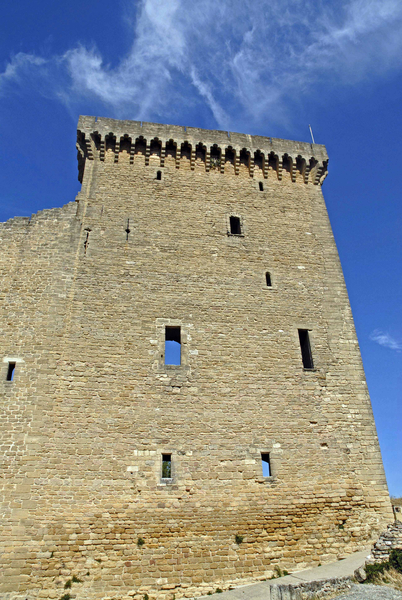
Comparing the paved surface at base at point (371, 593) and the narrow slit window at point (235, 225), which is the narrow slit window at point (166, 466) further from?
the narrow slit window at point (235, 225)

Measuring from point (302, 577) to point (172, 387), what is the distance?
461cm

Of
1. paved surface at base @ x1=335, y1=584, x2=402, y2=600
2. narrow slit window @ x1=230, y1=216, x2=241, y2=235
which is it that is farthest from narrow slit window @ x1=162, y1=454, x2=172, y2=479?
narrow slit window @ x1=230, y1=216, x2=241, y2=235

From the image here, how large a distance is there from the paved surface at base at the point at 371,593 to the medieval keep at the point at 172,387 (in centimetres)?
234

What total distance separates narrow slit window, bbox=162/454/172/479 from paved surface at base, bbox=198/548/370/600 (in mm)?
2378

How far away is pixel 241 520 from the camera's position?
9156 millimetres

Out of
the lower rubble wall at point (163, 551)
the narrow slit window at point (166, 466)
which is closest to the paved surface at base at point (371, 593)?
the lower rubble wall at point (163, 551)

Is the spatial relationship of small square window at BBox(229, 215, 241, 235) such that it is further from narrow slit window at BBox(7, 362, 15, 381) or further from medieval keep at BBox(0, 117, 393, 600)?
narrow slit window at BBox(7, 362, 15, 381)

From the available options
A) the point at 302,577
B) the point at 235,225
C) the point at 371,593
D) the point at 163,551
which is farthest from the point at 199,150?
the point at 371,593

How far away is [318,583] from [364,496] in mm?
3322

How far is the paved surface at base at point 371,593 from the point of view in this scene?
6.22 meters

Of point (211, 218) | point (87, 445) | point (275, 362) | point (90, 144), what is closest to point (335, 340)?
point (275, 362)

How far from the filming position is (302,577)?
8320 mm

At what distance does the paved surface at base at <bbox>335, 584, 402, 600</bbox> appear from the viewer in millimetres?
6219

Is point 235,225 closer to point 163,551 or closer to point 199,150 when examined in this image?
point 199,150
